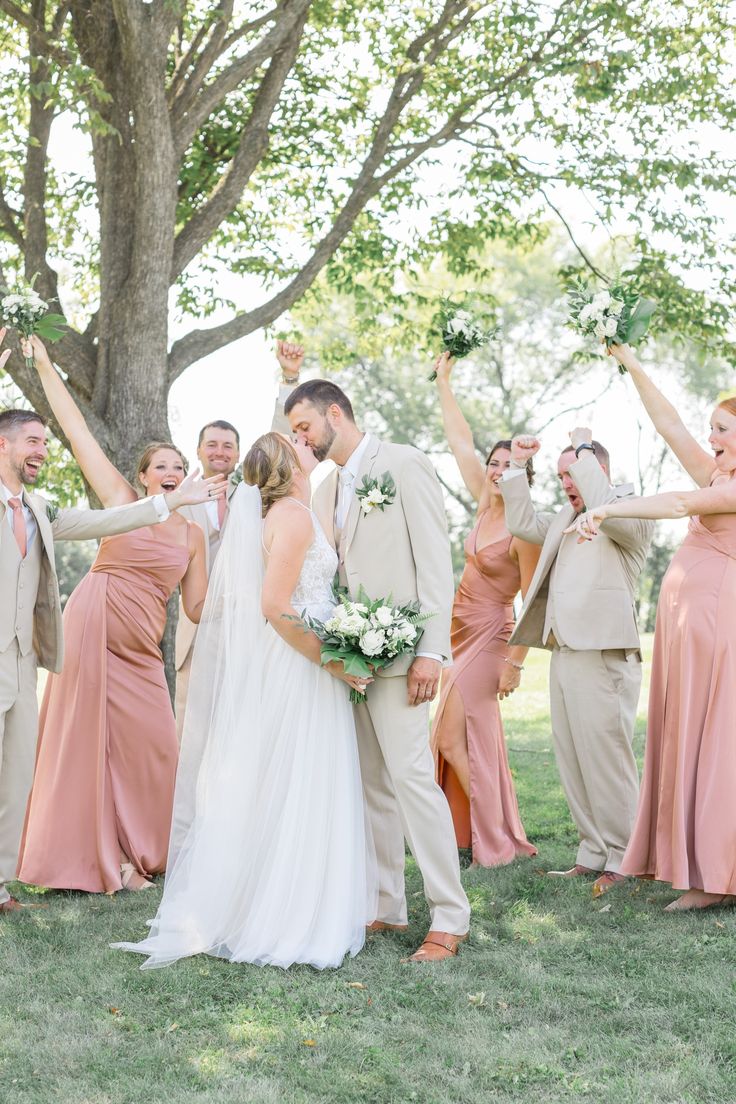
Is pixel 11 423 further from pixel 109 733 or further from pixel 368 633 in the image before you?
pixel 368 633

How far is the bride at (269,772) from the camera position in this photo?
201 inches

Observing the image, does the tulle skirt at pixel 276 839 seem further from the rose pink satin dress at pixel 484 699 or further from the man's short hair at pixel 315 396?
the rose pink satin dress at pixel 484 699

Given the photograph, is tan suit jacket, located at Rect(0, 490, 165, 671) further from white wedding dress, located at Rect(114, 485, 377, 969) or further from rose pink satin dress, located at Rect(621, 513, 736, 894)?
rose pink satin dress, located at Rect(621, 513, 736, 894)

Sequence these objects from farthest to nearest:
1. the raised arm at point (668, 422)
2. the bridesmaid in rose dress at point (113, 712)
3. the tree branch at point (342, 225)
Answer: the tree branch at point (342, 225) → the bridesmaid in rose dress at point (113, 712) → the raised arm at point (668, 422)

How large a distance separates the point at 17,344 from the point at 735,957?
25.4ft

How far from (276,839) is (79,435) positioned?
278cm

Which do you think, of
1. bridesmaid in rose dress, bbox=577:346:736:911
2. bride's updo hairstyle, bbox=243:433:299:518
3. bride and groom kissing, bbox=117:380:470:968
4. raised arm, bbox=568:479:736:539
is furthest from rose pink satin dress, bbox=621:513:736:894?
bride's updo hairstyle, bbox=243:433:299:518

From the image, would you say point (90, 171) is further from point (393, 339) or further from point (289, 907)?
point (289, 907)

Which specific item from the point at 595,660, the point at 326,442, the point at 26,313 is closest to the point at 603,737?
the point at 595,660

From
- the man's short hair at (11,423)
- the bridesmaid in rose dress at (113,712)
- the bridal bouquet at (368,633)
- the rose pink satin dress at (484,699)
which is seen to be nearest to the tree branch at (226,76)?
the bridesmaid in rose dress at (113,712)

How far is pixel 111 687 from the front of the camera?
7047mm

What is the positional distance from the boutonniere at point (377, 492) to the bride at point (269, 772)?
301 millimetres

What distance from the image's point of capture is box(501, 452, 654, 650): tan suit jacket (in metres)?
6.52

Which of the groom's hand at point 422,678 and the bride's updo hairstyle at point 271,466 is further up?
the bride's updo hairstyle at point 271,466
